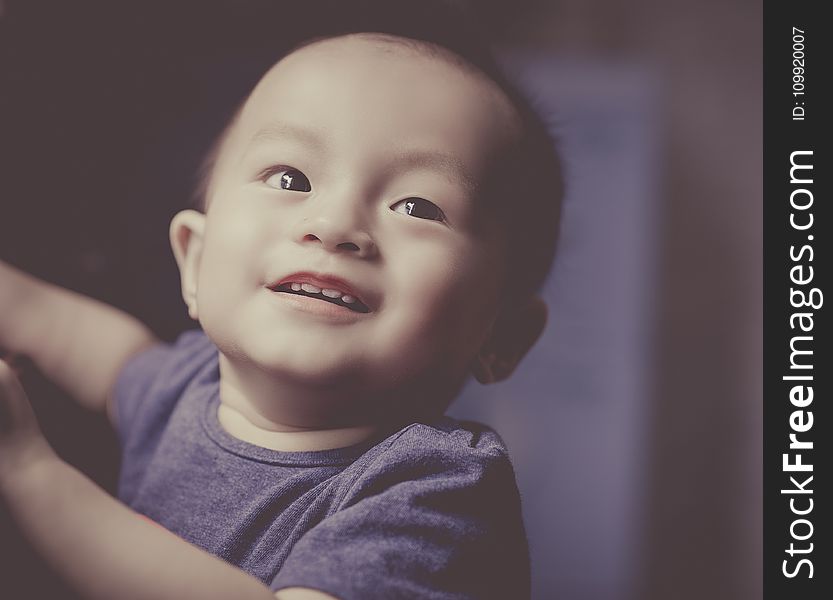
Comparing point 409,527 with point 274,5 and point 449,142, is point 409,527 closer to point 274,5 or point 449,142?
point 449,142

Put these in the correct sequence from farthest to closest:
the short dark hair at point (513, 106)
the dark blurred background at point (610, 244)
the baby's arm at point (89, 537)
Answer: the dark blurred background at point (610, 244) < the short dark hair at point (513, 106) < the baby's arm at point (89, 537)

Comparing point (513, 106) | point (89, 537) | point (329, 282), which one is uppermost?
point (513, 106)

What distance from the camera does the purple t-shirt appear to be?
1.04 ft

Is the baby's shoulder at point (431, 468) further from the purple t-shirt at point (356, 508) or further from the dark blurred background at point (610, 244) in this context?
the dark blurred background at point (610, 244)

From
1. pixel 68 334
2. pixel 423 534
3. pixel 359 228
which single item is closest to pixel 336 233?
pixel 359 228

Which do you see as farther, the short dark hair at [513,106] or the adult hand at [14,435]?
the short dark hair at [513,106]

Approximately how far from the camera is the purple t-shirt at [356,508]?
12.4 inches

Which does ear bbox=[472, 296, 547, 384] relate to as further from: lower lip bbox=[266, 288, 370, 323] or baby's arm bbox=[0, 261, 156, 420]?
baby's arm bbox=[0, 261, 156, 420]

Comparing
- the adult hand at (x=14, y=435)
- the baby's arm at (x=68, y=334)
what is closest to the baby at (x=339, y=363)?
the adult hand at (x=14, y=435)

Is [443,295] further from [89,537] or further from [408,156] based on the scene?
[89,537]

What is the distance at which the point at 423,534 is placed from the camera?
33 cm

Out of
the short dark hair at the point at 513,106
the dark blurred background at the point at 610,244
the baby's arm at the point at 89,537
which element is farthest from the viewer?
the dark blurred background at the point at 610,244

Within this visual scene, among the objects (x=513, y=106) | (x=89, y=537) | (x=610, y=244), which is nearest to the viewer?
Result: (x=89, y=537)

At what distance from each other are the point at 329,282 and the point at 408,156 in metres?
0.07
